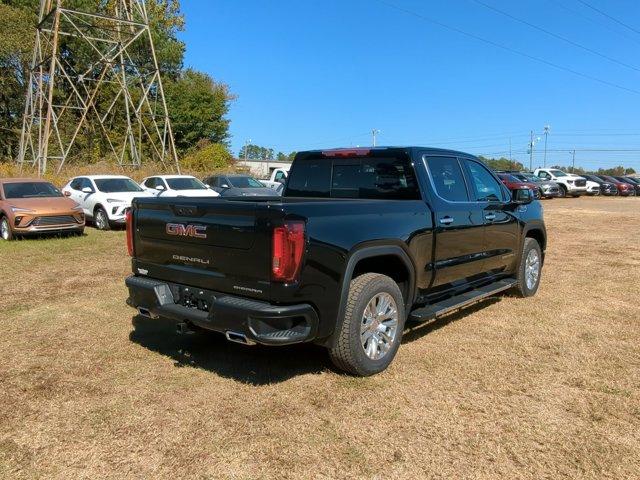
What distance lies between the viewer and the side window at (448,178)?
5352mm

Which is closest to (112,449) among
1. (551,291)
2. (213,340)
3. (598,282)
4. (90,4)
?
(213,340)

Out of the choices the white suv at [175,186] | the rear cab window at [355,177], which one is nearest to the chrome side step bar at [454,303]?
the rear cab window at [355,177]

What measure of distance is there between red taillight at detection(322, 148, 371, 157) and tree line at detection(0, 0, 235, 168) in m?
30.5

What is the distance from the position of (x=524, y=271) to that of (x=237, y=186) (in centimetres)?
1475

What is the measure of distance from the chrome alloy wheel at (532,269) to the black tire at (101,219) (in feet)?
36.8

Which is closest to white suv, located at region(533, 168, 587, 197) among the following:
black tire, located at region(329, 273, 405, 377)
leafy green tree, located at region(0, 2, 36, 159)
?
leafy green tree, located at region(0, 2, 36, 159)

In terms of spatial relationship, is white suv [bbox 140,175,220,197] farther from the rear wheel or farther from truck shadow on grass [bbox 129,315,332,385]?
truck shadow on grass [bbox 129,315,332,385]

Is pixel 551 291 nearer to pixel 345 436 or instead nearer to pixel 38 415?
pixel 345 436

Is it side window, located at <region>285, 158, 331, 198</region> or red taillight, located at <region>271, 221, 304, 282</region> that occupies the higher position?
side window, located at <region>285, 158, 331, 198</region>

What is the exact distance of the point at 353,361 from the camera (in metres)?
4.21

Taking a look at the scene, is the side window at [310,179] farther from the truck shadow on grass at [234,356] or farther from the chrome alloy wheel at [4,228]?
the chrome alloy wheel at [4,228]

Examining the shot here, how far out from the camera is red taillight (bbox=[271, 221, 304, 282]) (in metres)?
3.75

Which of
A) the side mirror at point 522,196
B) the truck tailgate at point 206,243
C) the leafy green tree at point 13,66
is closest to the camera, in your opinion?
the truck tailgate at point 206,243

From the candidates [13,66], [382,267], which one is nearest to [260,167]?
[13,66]
